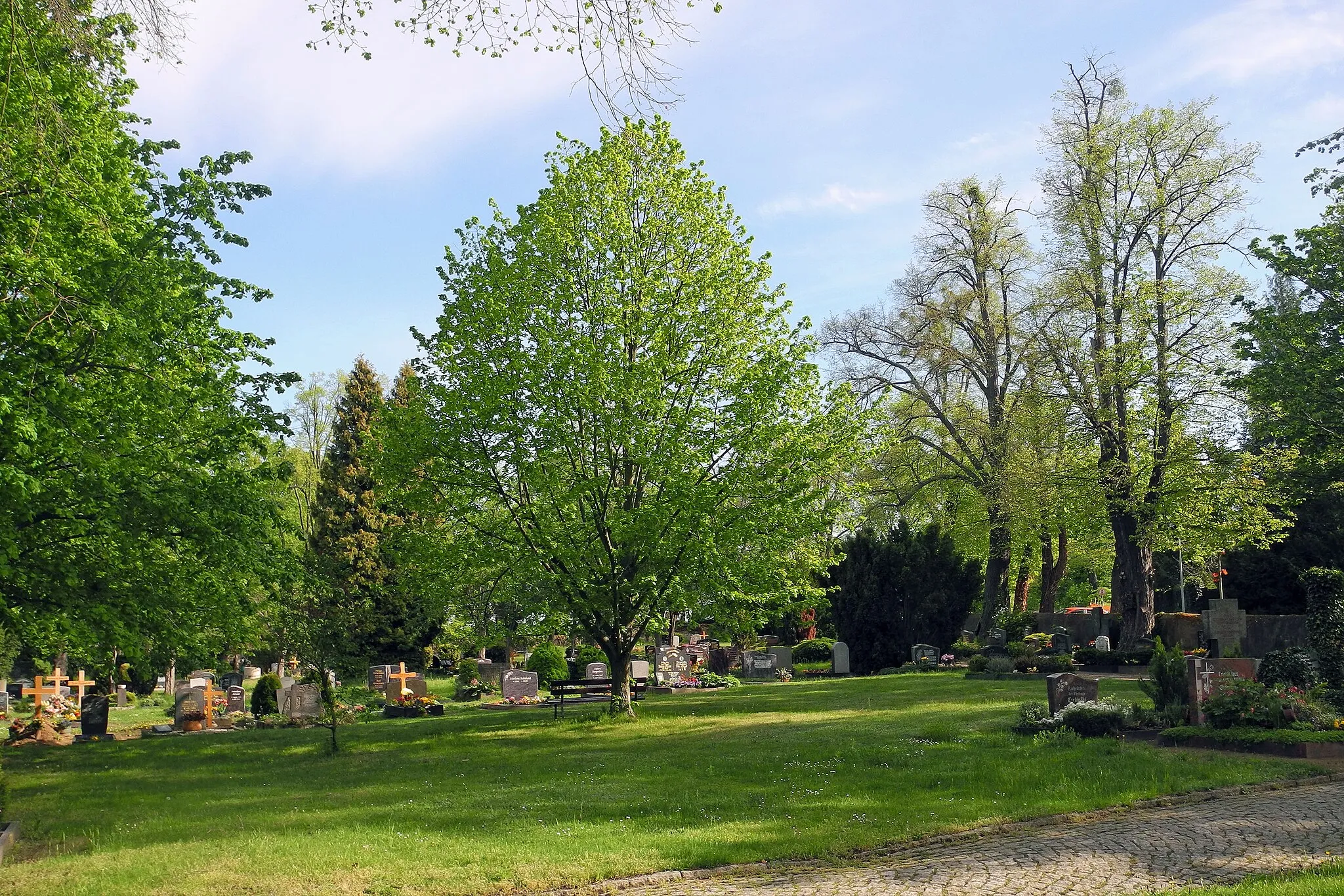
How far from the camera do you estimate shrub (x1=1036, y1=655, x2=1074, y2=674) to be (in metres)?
27.8

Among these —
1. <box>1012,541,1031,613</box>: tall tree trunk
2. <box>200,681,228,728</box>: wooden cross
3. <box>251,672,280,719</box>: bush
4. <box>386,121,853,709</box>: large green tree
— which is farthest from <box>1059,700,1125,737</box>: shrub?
<box>1012,541,1031,613</box>: tall tree trunk

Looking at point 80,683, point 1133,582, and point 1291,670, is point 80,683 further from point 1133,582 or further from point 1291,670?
point 1133,582

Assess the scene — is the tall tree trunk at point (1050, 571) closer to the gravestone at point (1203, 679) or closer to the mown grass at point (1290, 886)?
the gravestone at point (1203, 679)

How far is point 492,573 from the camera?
2470cm

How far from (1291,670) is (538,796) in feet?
43.1

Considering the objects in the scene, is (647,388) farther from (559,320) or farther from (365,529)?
(365,529)

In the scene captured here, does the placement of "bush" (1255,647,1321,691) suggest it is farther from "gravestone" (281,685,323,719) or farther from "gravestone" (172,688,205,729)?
"gravestone" (172,688,205,729)

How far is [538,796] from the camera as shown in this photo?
12156mm

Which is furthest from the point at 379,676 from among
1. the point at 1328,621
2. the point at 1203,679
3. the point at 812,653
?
the point at 1328,621

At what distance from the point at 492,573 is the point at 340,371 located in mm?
35971

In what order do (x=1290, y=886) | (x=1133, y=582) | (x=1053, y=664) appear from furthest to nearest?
(x=1133, y=582)
(x=1053, y=664)
(x=1290, y=886)

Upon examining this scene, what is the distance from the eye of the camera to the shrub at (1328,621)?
1650 cm

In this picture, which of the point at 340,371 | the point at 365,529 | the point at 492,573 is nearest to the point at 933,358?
the point at 492,573

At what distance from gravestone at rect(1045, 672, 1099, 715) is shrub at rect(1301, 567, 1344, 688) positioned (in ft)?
12.9
